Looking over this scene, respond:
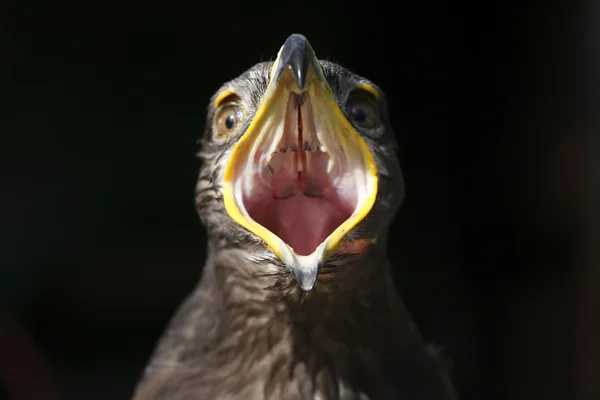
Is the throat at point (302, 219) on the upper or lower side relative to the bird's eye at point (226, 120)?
lower

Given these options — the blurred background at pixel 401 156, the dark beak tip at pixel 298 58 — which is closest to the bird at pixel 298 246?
the dark beak tip at pixel 298 58

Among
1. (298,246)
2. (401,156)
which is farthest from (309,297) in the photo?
(401,156)

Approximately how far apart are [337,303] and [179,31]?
184 cm

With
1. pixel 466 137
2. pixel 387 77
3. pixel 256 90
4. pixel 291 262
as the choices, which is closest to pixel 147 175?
pixel 387 77

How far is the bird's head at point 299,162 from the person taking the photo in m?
0.97

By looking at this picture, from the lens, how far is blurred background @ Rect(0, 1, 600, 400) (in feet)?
8.05

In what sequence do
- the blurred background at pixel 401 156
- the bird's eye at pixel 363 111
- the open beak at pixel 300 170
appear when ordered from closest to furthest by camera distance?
the open beak at pixel 300 170 → the bird's eye at pixel 363 111 → the blurred background at pixel 401 156

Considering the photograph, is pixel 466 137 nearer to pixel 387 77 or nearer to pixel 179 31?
pixel 387 77

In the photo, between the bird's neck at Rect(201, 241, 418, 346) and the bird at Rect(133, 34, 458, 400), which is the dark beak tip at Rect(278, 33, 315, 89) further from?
the bird's neck at Rect(201, 241, 418, 346)

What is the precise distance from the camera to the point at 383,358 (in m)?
1.23

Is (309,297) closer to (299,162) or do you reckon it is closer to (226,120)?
(299,162)

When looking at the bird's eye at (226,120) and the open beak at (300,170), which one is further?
the bird's eye at (226,120)

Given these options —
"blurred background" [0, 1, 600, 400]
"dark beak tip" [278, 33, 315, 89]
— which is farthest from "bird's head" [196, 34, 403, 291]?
"blurred background" [0, 1, 600, 400]

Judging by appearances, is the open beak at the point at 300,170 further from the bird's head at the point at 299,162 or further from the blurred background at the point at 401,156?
the blurred background at the point at 401,156
